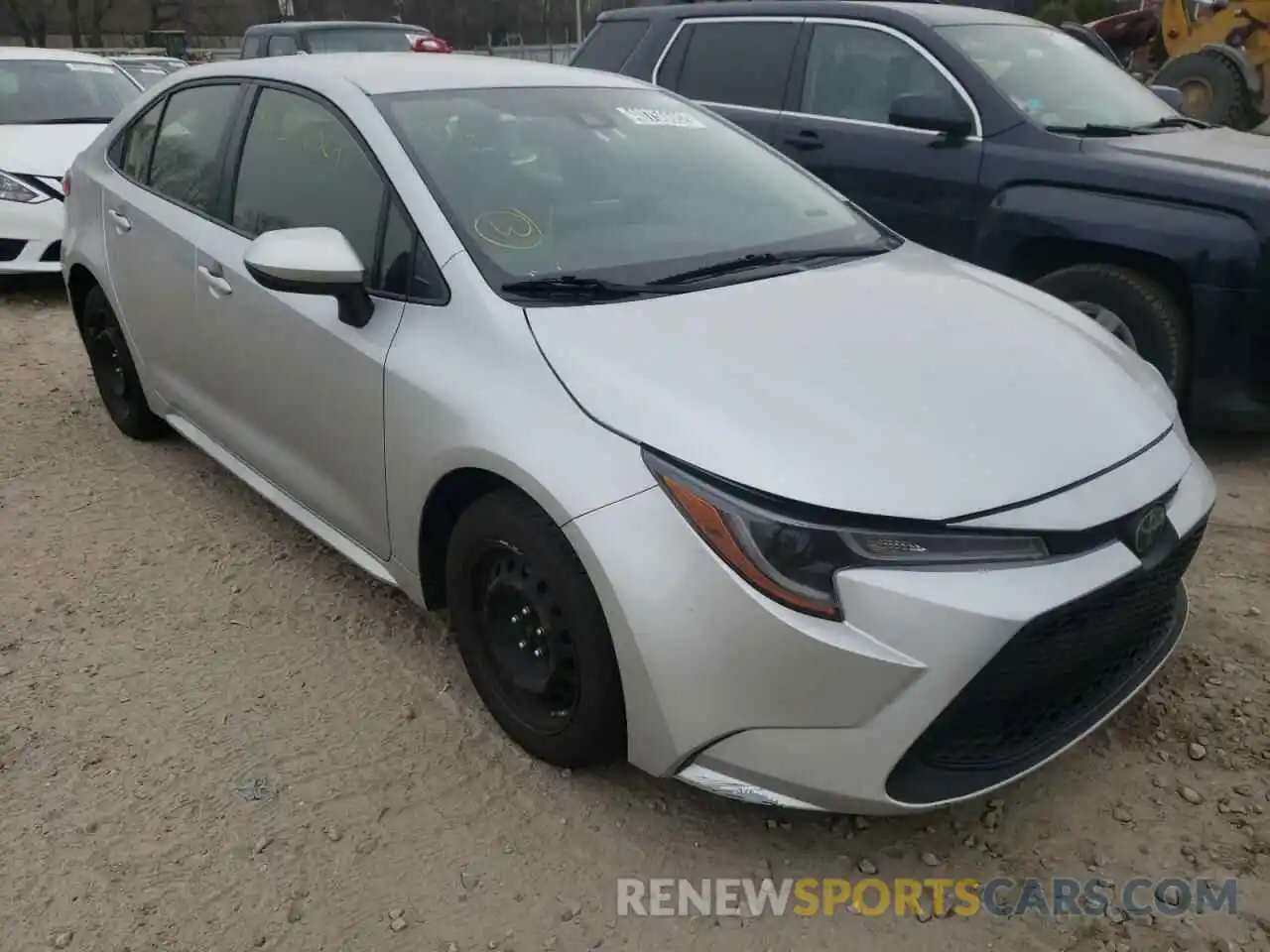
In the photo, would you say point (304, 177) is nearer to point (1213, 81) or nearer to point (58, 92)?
point (58, 92)

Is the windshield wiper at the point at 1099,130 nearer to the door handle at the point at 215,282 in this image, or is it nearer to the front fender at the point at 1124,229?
the front fender at the point at 1124,229

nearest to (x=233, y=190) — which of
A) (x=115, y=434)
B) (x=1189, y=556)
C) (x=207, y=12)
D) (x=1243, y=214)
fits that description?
(x=115, y=434)

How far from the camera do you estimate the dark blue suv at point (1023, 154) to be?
4.05 metres

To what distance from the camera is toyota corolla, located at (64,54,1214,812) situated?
1.95 meters

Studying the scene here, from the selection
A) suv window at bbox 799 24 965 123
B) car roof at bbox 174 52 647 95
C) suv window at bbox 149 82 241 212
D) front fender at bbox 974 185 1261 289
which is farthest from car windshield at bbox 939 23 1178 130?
suv window at bbox 149 82 241 212

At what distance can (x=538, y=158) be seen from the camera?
2.85 meters

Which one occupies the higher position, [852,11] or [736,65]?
[852,11]

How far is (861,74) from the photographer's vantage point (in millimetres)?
5133

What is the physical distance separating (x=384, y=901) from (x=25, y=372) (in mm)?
4487

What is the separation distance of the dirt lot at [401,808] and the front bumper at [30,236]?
13.9 ft

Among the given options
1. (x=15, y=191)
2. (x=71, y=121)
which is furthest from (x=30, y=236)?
(x=71, y=121)

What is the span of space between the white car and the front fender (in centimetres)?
575

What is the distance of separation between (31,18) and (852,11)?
1806 inches

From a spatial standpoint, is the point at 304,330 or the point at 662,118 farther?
the point at 662,118
